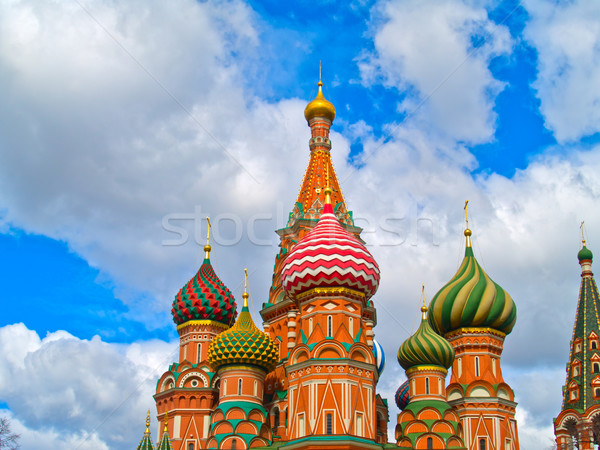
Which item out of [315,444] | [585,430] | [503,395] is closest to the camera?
[315,444]

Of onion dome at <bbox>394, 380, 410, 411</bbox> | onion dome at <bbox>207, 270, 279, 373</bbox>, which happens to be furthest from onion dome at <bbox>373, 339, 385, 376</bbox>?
onion dome at <bbox>207, 270, 279, 373</bbox>

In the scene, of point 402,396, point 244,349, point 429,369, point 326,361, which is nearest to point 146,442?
point 244,349

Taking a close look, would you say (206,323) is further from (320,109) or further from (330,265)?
(320,109)

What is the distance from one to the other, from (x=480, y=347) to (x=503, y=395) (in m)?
2.05

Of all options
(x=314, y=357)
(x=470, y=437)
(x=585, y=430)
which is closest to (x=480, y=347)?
(x=470, y=437)

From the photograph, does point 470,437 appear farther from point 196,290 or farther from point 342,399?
point 196,290

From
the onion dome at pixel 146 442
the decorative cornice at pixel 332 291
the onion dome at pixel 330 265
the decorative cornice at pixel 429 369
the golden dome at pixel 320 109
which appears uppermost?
the golden dome at pixel 320 109

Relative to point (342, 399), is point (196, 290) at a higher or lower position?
higher

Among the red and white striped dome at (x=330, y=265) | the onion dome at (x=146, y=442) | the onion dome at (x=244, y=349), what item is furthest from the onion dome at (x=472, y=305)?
the onion dome at (x=146, y=442)

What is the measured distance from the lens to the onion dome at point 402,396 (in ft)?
122

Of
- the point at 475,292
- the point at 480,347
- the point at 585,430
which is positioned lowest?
the point at 585,430

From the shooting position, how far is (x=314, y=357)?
29391 mm

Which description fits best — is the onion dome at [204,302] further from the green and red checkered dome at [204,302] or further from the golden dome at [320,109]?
the golden dome at [320,109]

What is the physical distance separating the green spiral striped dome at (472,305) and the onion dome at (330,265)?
15.9ft
